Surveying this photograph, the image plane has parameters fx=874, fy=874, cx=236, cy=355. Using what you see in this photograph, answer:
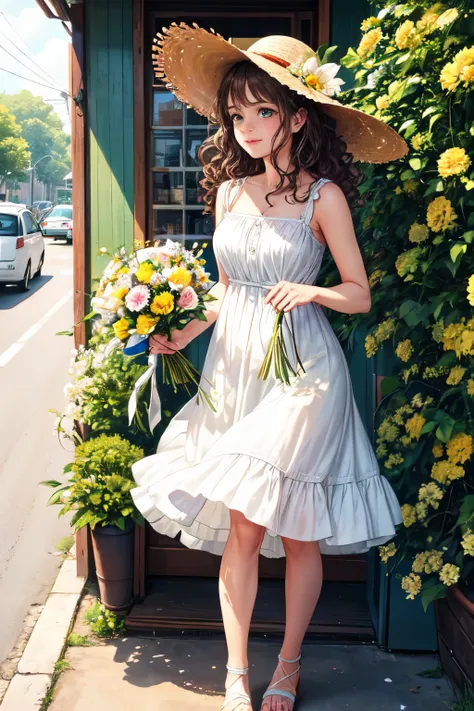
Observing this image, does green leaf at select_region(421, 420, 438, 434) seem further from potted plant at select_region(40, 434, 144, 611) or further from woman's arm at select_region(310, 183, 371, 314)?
potted plant at select_region(40, 434, 144, 611)

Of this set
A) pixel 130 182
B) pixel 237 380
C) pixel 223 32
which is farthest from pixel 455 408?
pixel 223 32

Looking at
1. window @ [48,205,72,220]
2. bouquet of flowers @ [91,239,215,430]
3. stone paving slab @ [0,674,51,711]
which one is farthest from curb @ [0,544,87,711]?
window @ [48,205,72,220]

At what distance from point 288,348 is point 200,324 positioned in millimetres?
391

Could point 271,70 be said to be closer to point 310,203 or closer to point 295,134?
point 295,134

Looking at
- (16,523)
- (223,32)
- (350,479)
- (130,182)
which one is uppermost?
(223,32)

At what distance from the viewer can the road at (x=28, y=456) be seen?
461 centimetres

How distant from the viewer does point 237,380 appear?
10.6ft

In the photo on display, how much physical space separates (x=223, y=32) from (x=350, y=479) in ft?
8.07

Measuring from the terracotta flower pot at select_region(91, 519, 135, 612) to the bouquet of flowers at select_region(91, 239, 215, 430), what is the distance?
3.63ft

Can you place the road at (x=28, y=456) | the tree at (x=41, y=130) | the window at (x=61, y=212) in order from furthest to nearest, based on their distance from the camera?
the tree at (x=41, y=130)
the window at (x=61, y=212)
the road at (x=28, y=456)

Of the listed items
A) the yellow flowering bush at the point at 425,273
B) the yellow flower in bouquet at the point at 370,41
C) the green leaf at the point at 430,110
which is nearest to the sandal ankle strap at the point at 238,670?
the yellow flowering bush at the point at 425,273

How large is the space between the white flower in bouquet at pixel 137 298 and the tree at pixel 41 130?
141 metres

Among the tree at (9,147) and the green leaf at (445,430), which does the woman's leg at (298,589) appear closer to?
the green leaf at (445,430)

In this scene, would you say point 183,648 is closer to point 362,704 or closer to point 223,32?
point 362,704
